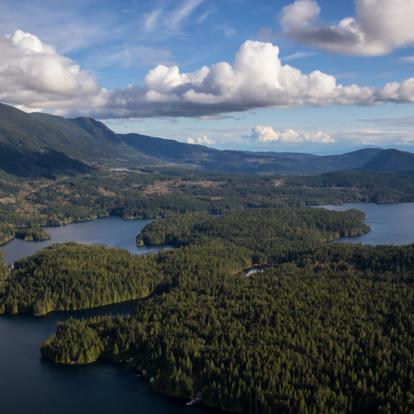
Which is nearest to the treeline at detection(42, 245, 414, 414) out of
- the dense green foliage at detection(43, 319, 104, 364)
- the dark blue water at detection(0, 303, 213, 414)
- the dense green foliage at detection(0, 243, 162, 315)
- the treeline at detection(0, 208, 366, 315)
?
the dense green foliage at detection(43, 319, 104, 364)

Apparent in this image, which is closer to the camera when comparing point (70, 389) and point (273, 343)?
point (70, 389)

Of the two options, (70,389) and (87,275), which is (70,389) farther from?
(87,275)

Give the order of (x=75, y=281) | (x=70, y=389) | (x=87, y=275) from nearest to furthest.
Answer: (x=70, y=389), (x=75, y=281), (x=87, y=275)

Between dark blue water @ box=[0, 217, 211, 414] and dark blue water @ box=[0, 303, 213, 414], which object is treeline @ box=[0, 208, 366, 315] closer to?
dark blue water @ box=[0, 217, 211, 414]

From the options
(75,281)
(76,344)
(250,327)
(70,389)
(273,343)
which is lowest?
(70,389)

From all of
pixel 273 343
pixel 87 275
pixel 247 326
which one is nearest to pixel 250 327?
pixel 247 326

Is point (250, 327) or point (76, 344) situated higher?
point (250, 327)

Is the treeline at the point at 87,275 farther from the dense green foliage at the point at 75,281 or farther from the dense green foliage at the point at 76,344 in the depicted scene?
the dense green foliage at the point at 76,344
